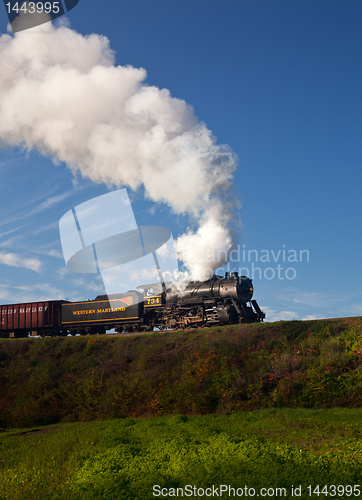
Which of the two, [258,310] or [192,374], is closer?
[192,374]

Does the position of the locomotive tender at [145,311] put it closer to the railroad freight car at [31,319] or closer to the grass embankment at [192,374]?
the railroad freight car at [31,319]

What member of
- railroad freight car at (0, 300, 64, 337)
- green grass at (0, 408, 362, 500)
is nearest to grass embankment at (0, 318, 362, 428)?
green grass at (0, 408, 362, 500)

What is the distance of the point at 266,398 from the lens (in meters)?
17.0

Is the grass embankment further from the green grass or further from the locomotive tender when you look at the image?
the locomotive tender

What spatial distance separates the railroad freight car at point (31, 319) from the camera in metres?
33.8

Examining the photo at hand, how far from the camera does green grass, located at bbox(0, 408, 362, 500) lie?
803cm

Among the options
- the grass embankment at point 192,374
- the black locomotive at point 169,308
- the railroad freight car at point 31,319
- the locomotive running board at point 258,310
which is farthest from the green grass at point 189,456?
the railroad freight car at point 31,319

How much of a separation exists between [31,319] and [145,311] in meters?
11.6

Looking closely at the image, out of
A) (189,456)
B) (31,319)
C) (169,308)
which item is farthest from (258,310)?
(31,319)

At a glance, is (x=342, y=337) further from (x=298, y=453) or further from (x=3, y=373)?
(x=3, y=373)

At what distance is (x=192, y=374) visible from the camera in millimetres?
18969

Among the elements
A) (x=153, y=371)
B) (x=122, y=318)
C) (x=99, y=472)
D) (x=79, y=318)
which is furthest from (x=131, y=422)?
(x=79, y=318)

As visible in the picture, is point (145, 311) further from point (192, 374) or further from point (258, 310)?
point (192, 374)

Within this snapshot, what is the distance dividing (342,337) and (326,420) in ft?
20.8
